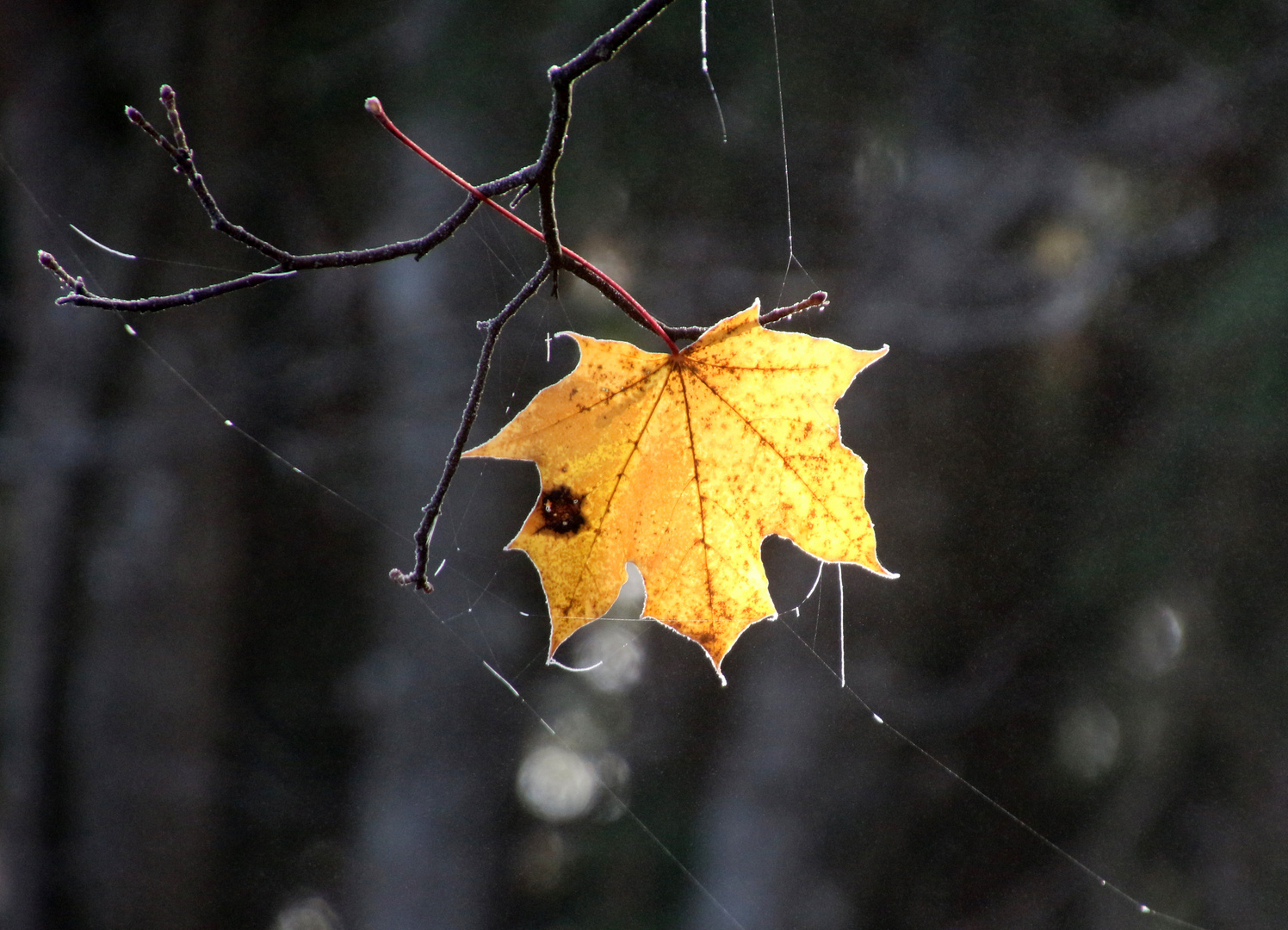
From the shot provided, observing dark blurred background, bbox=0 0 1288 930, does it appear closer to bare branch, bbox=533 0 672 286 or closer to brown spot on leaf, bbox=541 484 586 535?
brown spot on leaf, bbox=541 484 586 535

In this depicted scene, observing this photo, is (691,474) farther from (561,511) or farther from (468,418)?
(468,418)

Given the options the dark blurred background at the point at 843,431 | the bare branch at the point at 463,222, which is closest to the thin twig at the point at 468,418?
the bare branch at the point at 463,222

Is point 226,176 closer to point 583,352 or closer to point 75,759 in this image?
point 75,759

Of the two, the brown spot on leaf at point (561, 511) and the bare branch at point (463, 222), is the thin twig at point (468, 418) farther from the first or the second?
the brown spot on leaf at point (561, 511)

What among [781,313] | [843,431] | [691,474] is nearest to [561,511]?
[691,474]

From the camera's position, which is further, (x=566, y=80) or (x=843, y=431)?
(x=843, y=431)

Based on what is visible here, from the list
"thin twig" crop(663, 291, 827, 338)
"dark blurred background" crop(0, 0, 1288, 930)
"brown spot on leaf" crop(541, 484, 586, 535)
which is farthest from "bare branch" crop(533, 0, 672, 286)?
"dark blurred background" crop(0, 0, 1288, 930)
